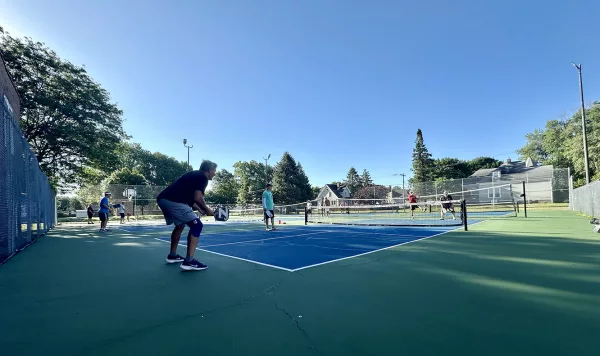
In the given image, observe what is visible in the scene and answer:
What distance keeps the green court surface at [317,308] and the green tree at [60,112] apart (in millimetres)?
19419

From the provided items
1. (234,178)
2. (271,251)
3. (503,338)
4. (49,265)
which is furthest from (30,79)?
(234,178)

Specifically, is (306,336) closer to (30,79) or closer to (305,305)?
(305,305)

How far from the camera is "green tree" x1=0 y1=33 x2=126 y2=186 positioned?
744 inches

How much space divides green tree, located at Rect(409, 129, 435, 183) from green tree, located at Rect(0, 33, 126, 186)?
5301 cm

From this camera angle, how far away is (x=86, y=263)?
5289 millimetres

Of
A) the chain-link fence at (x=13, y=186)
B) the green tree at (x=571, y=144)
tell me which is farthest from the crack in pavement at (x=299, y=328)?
the green tree at (x=571, y=144)

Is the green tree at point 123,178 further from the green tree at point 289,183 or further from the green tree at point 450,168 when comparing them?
the green tree at point 450,168

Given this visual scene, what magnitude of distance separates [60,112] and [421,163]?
5712cm

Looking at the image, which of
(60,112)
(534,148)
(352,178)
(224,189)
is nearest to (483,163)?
(534,148)

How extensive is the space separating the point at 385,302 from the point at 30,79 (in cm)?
2626

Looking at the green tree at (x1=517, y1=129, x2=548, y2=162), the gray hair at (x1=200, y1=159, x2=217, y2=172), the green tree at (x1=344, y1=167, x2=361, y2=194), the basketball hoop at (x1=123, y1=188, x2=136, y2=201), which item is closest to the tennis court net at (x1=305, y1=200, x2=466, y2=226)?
the gray hair at (x1=200, y1=159, x2=217, y2=172)

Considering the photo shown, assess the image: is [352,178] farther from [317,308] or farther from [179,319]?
[179,319]

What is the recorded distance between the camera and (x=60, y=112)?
1959 cm

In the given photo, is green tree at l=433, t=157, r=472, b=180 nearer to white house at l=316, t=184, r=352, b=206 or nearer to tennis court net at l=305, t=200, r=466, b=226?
white house at l=316, t=184, r=352, b=206
